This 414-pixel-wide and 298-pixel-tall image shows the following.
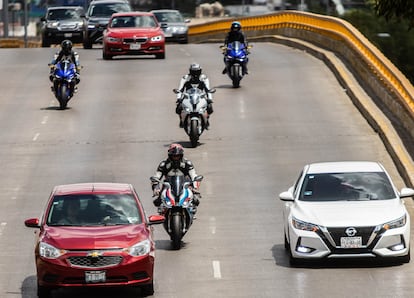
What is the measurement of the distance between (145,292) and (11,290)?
201 cm

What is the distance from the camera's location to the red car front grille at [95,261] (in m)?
17.0

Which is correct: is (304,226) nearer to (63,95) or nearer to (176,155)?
(176,155)

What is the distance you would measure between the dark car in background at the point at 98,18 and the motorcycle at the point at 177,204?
39.3m

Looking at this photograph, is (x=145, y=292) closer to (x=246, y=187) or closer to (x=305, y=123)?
(x=246, y=187)

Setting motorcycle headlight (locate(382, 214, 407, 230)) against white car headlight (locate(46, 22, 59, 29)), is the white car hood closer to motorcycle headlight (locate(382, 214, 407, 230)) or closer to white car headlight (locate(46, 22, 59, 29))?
motorcycle headlight (locate(382, 214, 407, 230))

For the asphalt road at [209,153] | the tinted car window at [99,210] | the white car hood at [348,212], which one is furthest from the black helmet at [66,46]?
the tinted car window at [99,210]

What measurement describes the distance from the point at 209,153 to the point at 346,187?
1113cm

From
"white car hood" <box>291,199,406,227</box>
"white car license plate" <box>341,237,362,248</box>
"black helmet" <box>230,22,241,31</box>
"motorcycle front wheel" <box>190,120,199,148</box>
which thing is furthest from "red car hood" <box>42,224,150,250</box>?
"black helmet" <box>230,22,241,31</box>

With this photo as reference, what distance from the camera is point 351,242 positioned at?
18922 mm

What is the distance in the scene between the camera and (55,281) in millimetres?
16922

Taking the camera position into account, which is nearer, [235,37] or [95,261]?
[95,261]

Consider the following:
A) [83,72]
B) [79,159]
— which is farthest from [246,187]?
[83,72]

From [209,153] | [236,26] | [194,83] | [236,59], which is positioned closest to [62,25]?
[236,59]

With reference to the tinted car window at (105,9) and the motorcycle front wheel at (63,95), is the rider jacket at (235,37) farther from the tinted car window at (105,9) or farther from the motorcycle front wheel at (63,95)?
the tinted car window at (105,9)
